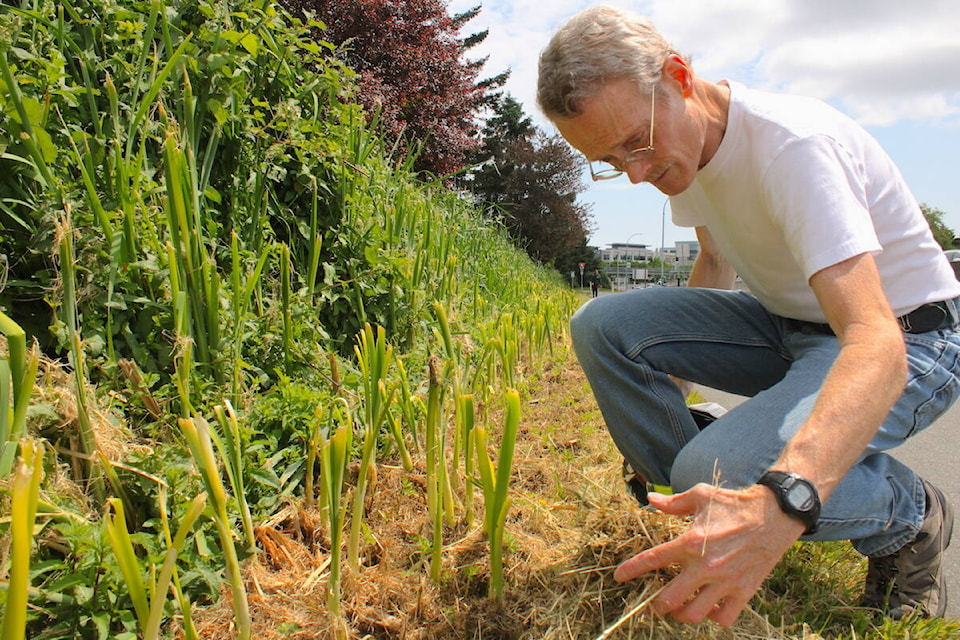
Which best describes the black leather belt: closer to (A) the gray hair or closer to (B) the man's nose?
(B) the man's nose

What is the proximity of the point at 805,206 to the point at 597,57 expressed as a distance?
60 cm

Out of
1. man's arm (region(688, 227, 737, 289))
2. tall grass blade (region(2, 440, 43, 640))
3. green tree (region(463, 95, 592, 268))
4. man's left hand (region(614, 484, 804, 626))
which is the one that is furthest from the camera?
green tree (region(463, 95, 592, 268))

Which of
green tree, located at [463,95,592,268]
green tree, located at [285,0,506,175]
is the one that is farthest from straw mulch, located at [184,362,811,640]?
green tree, located at [463,95,592,268]

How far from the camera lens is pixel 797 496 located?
1036 mm

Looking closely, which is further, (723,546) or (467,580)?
(467,580)

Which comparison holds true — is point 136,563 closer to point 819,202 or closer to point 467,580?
point 467,580

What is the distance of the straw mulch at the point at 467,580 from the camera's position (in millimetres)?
1206

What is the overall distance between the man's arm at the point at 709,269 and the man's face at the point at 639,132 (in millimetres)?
689

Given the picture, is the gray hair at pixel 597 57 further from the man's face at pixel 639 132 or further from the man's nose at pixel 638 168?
the man's nose at pixel 638 168

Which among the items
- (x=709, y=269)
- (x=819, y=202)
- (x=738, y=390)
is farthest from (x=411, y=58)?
(x=819, y=202)

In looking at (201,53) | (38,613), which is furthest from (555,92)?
(38,613)

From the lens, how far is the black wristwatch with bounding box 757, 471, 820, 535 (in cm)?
103

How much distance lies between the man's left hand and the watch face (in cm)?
3

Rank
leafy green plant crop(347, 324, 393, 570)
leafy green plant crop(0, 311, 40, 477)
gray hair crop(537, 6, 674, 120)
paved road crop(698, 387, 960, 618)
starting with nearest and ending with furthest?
1. leafy green plant crop(0, 311, 40, 477)
2. leafy green plant crop(347, 324, 393, 570)
3. gray hair crop(537, 6, 674, 120)
4. paved road crop(698, 387, 960, 618)
